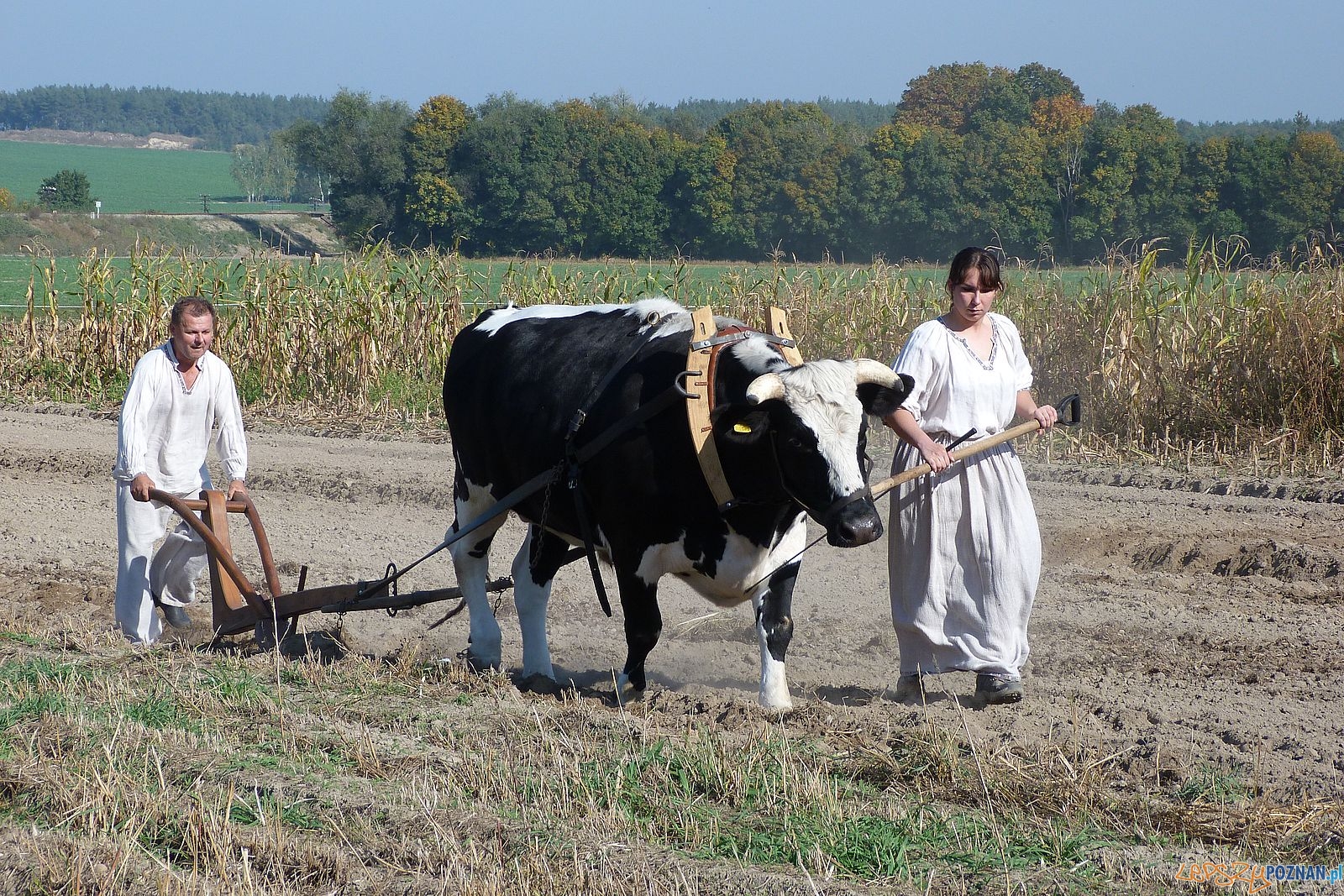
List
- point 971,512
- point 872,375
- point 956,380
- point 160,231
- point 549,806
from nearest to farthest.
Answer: point 549,806, point 872,375, point 956,380, point 971,512, point 160,231

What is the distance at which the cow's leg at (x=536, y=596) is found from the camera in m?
6.69

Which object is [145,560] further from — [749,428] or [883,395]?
[883,395]

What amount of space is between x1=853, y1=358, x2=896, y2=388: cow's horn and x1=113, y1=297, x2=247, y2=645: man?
3462 mm

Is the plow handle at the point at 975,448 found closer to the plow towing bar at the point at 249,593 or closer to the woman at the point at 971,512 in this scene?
the woman at the point at 971,512

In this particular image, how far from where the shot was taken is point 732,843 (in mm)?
4148

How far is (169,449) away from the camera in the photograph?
720cm

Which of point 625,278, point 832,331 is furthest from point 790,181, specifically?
point 832,331

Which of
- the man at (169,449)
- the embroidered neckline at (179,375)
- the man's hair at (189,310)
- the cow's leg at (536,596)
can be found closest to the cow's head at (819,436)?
the cow's leg at (536,596)

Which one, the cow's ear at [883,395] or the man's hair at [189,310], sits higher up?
the man's hair at [189,310]

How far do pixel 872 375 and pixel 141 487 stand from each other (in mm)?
3792

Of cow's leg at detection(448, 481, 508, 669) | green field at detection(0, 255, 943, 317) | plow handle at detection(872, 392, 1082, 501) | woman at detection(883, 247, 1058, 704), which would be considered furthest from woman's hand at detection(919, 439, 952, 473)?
green field at detection(0, 255, 943, 317)

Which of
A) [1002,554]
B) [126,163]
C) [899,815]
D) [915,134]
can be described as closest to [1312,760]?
[1002,554]

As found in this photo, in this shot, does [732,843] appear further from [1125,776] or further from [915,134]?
[915,134]

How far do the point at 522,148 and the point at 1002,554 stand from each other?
48933 millimetres
